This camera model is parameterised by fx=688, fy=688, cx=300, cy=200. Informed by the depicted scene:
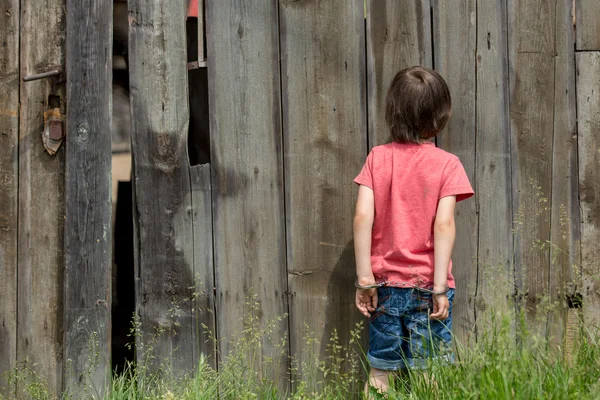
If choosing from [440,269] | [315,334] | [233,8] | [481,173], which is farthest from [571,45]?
[315,334]

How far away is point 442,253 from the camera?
265cm

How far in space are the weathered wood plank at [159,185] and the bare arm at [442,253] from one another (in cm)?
108

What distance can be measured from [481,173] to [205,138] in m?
1.37

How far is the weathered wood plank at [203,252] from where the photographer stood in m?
3.05

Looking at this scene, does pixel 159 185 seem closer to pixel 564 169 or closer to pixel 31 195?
pixel 31 195

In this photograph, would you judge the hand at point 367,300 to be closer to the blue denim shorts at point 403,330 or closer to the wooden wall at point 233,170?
the blue denim shorts at point 403,330

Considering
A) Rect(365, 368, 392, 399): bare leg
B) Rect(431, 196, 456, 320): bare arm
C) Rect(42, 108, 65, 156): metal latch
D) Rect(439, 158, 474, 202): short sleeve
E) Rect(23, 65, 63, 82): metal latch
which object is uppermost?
Rect(23, 65, 63, 82): metal latch

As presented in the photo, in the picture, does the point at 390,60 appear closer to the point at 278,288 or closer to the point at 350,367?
the point at 278,288

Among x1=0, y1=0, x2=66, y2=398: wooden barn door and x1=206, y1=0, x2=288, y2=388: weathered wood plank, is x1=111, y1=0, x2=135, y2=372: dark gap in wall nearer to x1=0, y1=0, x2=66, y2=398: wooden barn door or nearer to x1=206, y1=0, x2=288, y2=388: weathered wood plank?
x1=0, y1=0, x2=66, y2=398: wooden barn door

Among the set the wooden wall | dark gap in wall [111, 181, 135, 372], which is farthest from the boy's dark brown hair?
dark gap in wall [111, 181, 135, 372]

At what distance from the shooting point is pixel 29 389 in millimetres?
2932

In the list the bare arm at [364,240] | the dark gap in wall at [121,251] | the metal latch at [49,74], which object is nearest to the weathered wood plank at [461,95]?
the bare arm at [364,240]

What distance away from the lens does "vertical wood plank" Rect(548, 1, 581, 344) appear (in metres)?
3.18

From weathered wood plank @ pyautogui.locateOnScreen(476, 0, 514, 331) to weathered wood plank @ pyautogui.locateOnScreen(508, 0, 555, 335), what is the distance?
4cm
